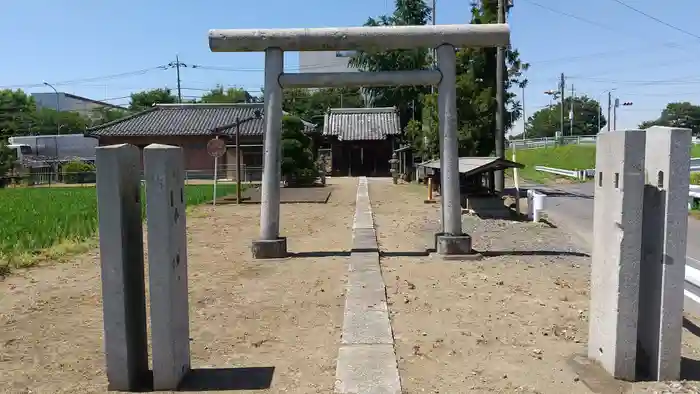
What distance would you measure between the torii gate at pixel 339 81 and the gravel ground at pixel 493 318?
3.89 ft

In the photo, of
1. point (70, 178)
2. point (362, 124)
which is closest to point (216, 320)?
point (362, 124)

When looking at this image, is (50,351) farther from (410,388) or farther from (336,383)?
(410,388)

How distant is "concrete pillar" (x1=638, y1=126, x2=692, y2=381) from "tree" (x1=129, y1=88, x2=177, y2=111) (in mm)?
67743

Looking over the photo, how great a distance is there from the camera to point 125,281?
12.4 feet

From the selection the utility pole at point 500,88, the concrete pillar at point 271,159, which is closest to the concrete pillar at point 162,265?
the concrete pillar at point 271,159

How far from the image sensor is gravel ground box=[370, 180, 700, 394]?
392cm

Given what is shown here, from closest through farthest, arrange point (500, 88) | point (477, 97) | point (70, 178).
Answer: point (500, 88)
point (477, 97)
point (70, 178)

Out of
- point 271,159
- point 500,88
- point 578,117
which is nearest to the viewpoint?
point 271,159

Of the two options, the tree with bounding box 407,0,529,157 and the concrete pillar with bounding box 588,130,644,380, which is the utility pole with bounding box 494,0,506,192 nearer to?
the tree with bounding box 407,0,529,157

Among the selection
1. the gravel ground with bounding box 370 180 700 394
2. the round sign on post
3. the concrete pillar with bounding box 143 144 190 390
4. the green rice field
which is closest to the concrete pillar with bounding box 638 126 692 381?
the gravel ground with bounding box 370 180 700 394

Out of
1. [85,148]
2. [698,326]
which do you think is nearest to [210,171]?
[85,148]

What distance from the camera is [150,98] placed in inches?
2677

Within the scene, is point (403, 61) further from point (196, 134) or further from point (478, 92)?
point (478, 92)

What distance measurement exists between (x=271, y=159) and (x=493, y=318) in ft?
15.2
